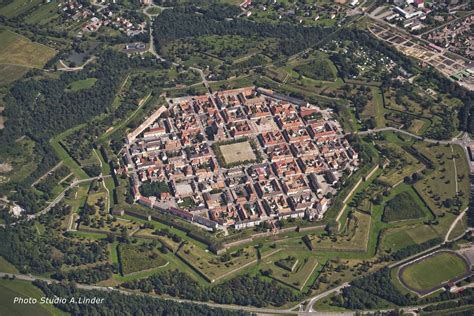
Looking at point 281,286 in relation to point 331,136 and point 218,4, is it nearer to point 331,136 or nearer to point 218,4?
point 331,136

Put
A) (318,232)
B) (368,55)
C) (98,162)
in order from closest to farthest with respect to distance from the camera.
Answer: (318,232), (98,162), (368,55)

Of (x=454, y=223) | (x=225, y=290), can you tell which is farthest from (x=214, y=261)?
(x=454, y=223)

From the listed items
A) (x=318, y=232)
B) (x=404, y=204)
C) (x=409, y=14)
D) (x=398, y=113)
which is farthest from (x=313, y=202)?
(x=409, y=14)

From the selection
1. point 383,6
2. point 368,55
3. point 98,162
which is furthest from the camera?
point 383,6

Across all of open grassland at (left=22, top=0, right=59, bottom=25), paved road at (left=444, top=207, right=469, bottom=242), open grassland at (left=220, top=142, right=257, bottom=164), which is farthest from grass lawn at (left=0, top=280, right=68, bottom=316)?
open grassland at (left=22, top=0, right=59, bottom=25)

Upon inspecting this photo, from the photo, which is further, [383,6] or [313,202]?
[383,6]

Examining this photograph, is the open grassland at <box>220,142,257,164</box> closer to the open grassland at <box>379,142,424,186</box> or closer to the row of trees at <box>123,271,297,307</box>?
the open grassland at <box>379,142,424,186</box>
